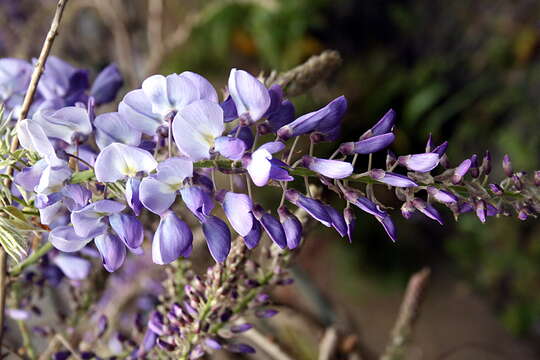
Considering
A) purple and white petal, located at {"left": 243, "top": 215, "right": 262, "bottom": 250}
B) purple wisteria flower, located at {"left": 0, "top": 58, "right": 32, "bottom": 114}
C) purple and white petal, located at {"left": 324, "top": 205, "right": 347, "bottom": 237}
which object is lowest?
purple and white petal, located at {"left": 324, "top": 205, "right": 347, "bottom": 237}

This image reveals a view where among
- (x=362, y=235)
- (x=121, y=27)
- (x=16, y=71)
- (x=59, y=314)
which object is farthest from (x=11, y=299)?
(x=362, y=235)

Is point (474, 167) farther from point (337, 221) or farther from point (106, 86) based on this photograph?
point (106, 86)

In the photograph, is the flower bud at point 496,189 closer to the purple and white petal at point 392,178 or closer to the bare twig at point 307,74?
the purple and white petal at point 392,178

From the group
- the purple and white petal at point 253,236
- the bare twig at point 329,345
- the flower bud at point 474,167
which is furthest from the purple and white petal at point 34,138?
the bare twig at point 329,345

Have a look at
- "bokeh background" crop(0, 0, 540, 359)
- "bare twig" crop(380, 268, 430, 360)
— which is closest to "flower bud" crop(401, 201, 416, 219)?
"bare twig" crop(380, 268, 430, 360)

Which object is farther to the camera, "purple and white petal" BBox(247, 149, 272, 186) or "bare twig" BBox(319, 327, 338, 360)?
"bare twig" BBox(319, 327, 338, 360)

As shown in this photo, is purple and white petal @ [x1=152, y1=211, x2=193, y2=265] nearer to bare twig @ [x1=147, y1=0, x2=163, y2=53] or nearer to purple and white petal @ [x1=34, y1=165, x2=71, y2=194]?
purple and white petal @ [x1=34, y1=165, x2=71, y2=194]

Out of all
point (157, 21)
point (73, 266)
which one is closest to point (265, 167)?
point (73, 266)

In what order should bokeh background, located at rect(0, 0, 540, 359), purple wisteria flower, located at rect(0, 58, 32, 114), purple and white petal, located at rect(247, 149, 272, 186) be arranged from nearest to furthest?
1. purple and white petal, located at rect(247, 149, 272, 186)
2. purple wisteria flower, located at rect(0, 58, 32, 114)
3. bokeh background, located at rect(0, 0, 540, 359)
